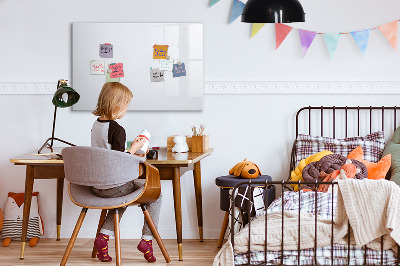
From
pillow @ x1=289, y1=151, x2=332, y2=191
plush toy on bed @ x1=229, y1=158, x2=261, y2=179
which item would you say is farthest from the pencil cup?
pillow @ x1=289, y1=151, x2=332, y2=191

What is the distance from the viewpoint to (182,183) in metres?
4.44

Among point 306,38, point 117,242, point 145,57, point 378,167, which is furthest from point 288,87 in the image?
point 117,242

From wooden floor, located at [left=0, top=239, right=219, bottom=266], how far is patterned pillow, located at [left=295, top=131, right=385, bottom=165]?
0.91 m

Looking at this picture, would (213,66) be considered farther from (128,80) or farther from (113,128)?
(113,128)

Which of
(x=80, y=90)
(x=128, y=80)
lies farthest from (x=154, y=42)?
(x=80, y=90)

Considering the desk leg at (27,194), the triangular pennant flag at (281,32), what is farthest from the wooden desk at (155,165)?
the triangular pennant flag at (281,32)

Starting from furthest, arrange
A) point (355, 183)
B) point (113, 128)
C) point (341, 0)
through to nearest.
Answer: point (341, 0) < point (113, 128) < point (355, 183)

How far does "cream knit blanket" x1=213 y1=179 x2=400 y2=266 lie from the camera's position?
2.93 meters

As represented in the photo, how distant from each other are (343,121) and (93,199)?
6.36ft

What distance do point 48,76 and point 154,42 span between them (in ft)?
2.64

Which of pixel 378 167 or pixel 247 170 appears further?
pixel 247 170

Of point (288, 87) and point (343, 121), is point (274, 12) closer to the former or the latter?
point (288, 87)

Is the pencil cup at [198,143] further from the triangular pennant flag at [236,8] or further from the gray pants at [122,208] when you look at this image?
the triangular pennant flag at [236,8]

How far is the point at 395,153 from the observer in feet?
13.2
